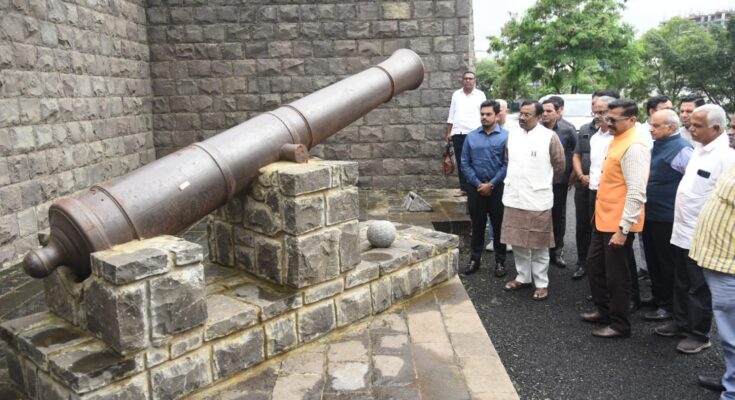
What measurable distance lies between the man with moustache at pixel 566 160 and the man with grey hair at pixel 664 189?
4.27 ft

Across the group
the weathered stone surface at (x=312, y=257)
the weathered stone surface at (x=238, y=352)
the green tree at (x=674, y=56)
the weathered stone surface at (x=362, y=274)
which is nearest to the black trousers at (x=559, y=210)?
the weathered stone surface at (x=362, y=274)

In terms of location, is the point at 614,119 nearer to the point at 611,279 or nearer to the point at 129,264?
the point at 611,279

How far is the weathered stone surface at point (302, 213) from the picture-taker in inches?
124

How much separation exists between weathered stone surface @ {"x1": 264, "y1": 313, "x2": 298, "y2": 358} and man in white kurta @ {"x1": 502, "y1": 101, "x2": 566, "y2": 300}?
2563 millimetres

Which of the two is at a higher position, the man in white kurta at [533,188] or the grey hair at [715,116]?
the grey hair at [715,116]

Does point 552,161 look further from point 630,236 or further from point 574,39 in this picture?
point 574,39

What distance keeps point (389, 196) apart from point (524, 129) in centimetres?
368

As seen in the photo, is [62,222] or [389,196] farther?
[389,196]

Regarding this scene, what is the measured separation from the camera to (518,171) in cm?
509

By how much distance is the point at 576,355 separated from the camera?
3.95 metres

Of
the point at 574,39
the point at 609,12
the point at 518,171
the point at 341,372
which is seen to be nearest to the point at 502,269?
the point at 518,171

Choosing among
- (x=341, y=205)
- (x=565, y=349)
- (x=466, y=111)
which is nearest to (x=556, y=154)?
(x=565, y=349)

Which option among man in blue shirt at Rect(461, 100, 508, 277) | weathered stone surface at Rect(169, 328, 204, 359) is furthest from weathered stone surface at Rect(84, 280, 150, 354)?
man in blue shirt at Rect(461, 100, 508, 277)

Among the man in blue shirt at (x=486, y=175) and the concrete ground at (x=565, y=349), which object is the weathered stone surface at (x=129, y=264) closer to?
the concrete ground at (x=565, y=349)
